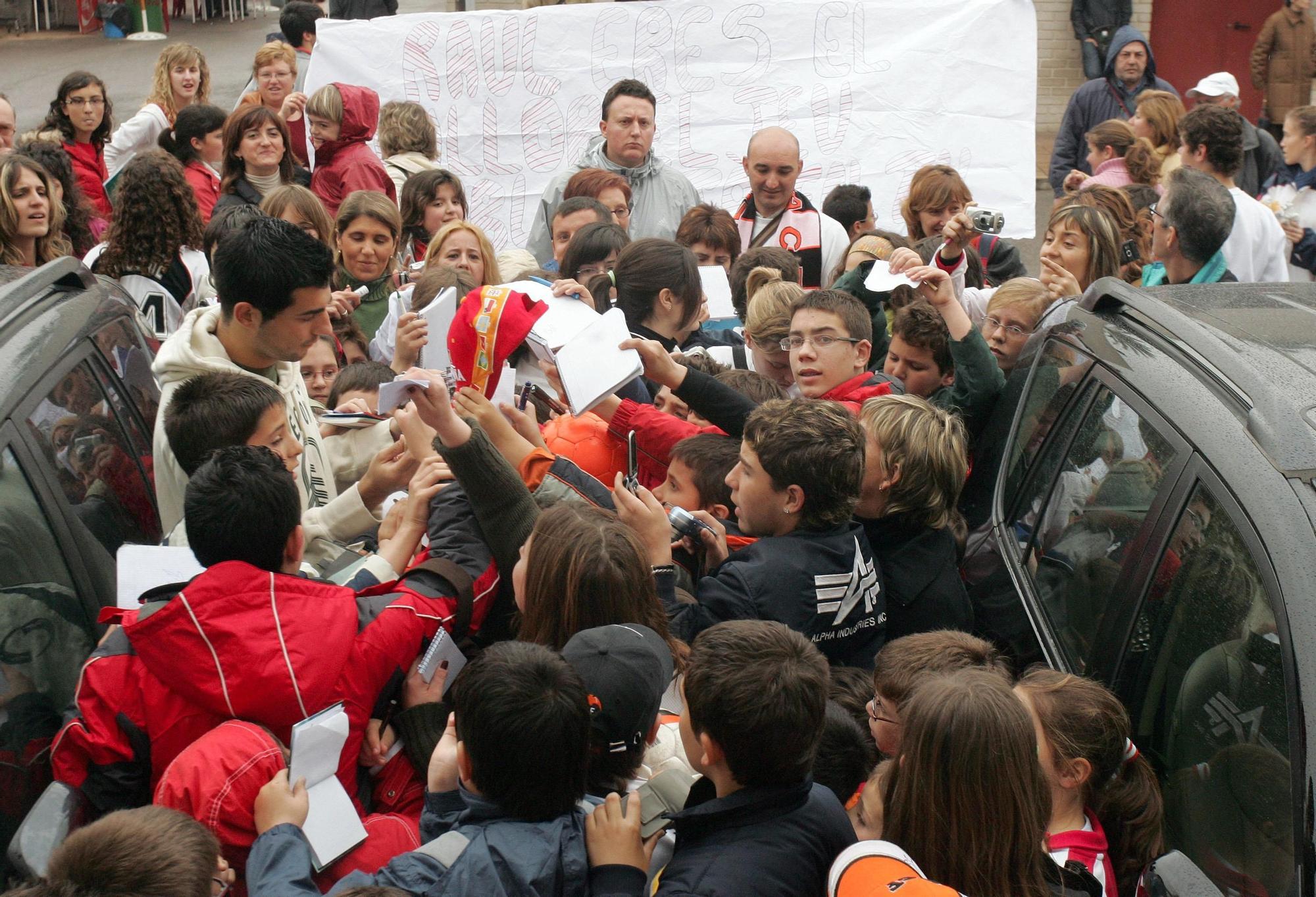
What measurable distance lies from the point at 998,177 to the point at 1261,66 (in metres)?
4.41

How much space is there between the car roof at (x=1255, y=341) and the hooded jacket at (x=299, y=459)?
232 centimetres

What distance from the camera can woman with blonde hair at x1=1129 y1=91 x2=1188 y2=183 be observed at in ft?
30.4

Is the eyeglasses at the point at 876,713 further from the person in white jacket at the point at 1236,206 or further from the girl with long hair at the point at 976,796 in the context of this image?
the person in white jacket at the point at 1236,206

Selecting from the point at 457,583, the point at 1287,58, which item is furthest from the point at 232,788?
the point at 1287,58

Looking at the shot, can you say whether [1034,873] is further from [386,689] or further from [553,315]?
[553,315]

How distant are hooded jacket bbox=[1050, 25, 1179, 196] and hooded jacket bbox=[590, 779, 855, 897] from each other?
9.40m

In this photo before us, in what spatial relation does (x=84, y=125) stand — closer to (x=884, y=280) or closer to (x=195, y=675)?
(x=884, y=280)

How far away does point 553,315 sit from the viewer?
400 cm

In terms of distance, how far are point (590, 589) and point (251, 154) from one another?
5671 millimetres

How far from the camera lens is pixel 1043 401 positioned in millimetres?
4023

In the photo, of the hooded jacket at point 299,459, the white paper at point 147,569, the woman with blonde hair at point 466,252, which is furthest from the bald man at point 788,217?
the white paper at point 147,569

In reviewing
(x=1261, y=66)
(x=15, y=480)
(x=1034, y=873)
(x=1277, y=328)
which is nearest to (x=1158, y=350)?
(x=1277, y=328)

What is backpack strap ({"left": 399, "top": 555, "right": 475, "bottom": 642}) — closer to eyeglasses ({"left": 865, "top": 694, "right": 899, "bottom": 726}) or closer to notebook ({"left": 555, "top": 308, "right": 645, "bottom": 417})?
notebook ({"left": 555, "top": 308, "right": 645, "bottom": 417})

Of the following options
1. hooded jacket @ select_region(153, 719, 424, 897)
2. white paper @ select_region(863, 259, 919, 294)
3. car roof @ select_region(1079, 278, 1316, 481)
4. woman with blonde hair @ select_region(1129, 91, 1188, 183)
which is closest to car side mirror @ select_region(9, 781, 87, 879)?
hooded jacket @ select_region(153, 719, 424, 897)
